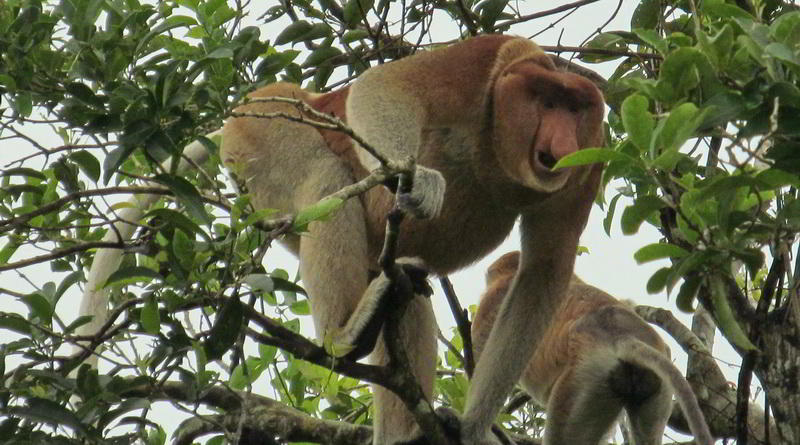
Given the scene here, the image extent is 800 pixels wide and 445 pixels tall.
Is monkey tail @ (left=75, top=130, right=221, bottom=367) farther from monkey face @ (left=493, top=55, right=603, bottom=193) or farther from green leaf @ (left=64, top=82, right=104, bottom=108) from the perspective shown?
monkey face @ (left=493, top=55, right=603, bottom=193)

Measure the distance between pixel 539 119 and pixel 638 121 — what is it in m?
1.58

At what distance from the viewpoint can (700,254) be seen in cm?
328

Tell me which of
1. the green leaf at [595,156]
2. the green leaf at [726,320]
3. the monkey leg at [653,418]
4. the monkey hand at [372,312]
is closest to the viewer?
the green leaf at [595,156]

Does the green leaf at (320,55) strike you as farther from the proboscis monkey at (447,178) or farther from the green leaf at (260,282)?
the green leaf at (260,282)

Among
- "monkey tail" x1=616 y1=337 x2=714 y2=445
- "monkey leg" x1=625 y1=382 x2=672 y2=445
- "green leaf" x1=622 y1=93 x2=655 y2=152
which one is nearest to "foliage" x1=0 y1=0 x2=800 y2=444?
"green leaf" x1=622 y1=93 x2=655 y2=152

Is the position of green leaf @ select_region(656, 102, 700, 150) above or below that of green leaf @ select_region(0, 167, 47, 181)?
below

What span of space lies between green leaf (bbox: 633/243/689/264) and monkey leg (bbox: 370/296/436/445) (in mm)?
1689

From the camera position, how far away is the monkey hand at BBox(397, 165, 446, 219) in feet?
12.8

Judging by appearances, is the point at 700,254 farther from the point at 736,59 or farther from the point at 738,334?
the point at 736,59

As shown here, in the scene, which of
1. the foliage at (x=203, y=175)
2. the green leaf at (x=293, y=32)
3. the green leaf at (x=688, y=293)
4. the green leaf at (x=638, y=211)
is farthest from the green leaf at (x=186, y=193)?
the green leaf at (x=293, y=32)

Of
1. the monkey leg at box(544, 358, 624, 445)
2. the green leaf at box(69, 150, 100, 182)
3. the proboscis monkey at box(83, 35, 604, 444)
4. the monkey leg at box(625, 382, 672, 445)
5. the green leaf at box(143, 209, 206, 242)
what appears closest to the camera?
the green leaf at box(143, 209, 206, 242)

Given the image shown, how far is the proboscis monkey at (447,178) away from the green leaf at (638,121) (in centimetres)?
138

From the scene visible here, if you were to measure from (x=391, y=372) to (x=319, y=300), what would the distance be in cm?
54

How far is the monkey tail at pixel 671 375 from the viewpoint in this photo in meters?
4.89
